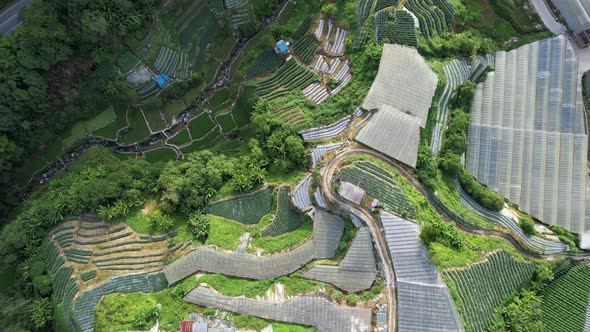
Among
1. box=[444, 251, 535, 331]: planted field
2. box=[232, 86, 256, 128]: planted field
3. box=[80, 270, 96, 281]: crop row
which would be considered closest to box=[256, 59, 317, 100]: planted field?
box=[232, 86, 256, 128]: planted field

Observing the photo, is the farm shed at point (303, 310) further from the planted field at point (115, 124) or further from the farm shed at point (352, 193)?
the planted field at point (115, 124)

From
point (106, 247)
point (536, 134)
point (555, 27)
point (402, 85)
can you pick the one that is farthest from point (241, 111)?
point (555, 27)

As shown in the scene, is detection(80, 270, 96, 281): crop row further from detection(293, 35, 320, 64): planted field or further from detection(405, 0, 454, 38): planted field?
detection(405, 0, 454, 38): planted field

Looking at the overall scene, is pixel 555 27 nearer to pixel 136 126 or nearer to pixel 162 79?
pixel 162 79

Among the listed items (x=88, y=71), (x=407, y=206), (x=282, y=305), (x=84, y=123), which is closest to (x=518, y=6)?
(x=407, y=206)

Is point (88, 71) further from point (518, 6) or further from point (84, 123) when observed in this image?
point (518, 6)

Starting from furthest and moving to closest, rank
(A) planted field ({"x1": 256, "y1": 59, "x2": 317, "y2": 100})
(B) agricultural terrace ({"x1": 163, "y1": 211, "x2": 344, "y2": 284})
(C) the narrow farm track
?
(C) the narrow farm track < (A) planted field ({"x1": 256, "y1": 59, "x2": 317, "y2": 100}) < (B) agricultural terrace ({"x1": 163, "y1": 211, "x2": 344, "y2": 284})
